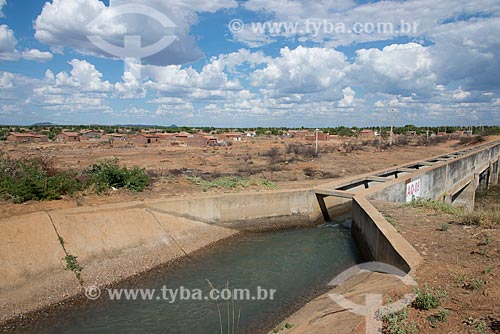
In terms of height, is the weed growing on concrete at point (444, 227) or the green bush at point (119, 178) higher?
the green bush at point (119, 178)

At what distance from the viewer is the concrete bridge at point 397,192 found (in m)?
8.14

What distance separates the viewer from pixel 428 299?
466cm

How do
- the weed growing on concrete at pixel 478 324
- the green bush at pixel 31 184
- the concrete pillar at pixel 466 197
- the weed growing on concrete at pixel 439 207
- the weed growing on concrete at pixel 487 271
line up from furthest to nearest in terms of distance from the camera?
1. the concrete pillar at pixel 466 197
2. the green bush at pixel 31 184
3. the weed growing on concrete at pixel 439 207
4. the weed growing on concrete at pixel 487 271
5. the weed growing on concrete at pixel 478 324

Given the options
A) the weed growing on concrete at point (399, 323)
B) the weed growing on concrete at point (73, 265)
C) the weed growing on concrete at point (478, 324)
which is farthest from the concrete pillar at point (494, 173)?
the weed growing on concrete at point (73, 265)

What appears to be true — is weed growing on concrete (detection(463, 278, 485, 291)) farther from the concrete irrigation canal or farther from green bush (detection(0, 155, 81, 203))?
green bush (detection(0, 155, 81, 203))

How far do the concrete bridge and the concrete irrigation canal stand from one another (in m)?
0.07

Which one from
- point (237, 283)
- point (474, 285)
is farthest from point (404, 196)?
point (474, 285)

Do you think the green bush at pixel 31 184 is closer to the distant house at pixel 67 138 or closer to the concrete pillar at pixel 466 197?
the concrete pillar at pixel 466 197

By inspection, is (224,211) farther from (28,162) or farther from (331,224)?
(28,162)

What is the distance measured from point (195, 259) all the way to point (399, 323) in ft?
25.0

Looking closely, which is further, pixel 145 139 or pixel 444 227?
pixel 145 139

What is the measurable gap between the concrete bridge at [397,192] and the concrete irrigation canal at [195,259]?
2.9 inches

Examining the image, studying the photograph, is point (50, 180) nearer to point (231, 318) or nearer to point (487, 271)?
point (231, 318)

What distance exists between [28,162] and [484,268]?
56.5 feet
